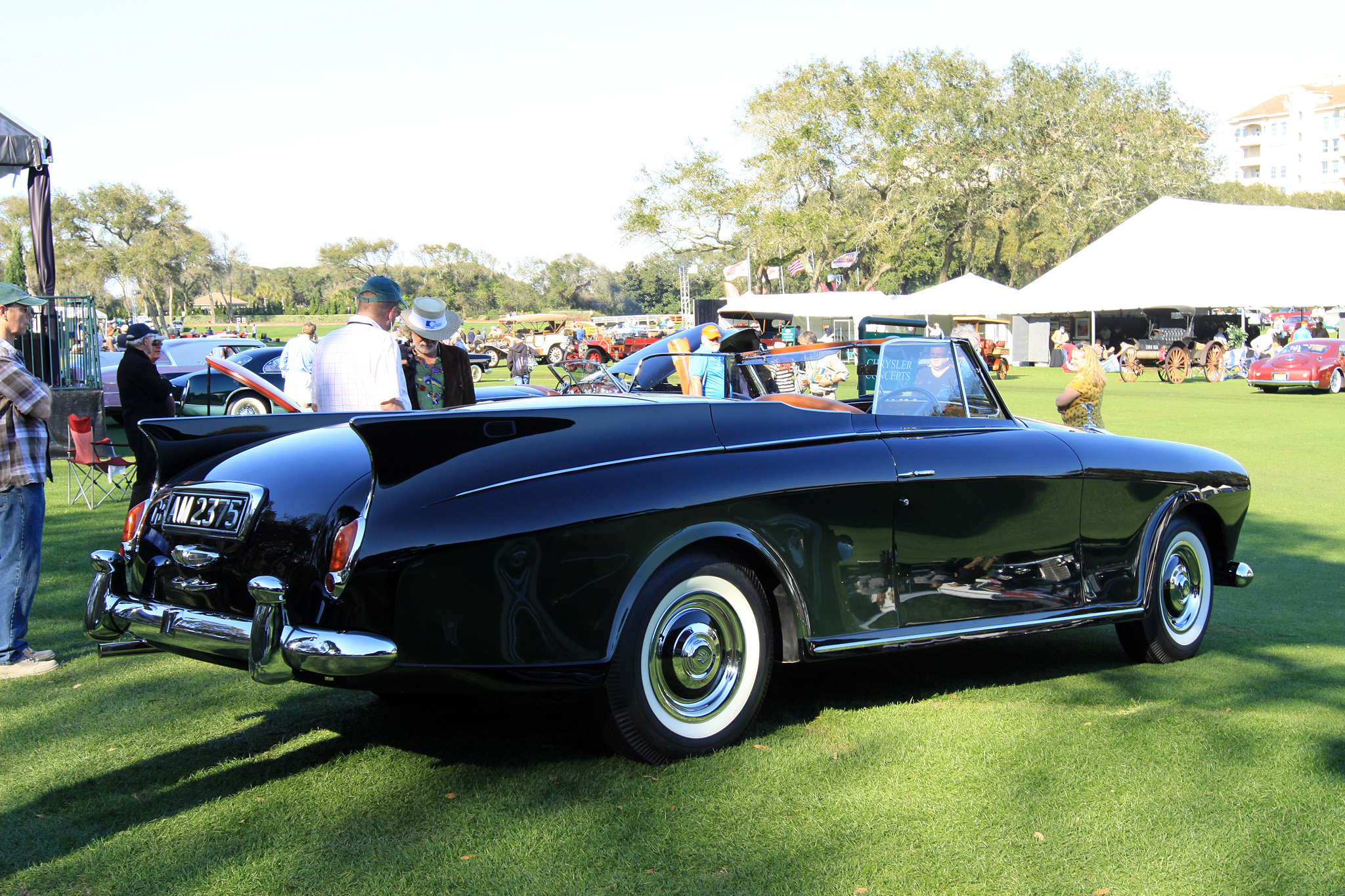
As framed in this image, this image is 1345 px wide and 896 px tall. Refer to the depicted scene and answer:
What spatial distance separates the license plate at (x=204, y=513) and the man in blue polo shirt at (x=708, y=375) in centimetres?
231

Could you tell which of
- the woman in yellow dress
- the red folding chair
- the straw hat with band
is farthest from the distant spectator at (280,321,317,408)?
the woman in yellow dress

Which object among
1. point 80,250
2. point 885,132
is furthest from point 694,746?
point 80,250

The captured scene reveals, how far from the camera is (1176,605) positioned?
199 inches

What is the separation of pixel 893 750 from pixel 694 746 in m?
0.70

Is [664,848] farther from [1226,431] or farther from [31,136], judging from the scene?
[1226,431]

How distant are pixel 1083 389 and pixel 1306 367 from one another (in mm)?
19988

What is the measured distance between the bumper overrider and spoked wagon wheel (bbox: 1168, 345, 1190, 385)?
33739mm

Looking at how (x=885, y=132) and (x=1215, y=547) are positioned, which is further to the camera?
(x=885, y=132)

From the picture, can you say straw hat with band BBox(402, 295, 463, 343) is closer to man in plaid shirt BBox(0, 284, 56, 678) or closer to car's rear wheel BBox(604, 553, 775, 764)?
man in plaid shirt BBox(0, 284, 56, 678)

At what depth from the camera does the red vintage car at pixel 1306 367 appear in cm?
2642

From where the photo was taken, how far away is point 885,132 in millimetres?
53906

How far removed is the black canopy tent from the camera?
14.4m

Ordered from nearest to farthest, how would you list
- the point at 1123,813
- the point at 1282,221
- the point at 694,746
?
the point at 1123,813
the point at 694,746
the point at 1282,221

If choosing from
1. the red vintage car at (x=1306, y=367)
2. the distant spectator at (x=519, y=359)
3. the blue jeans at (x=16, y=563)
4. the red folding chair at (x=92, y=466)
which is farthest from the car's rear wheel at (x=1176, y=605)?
the red vintage car at (x=1306, y=367)
